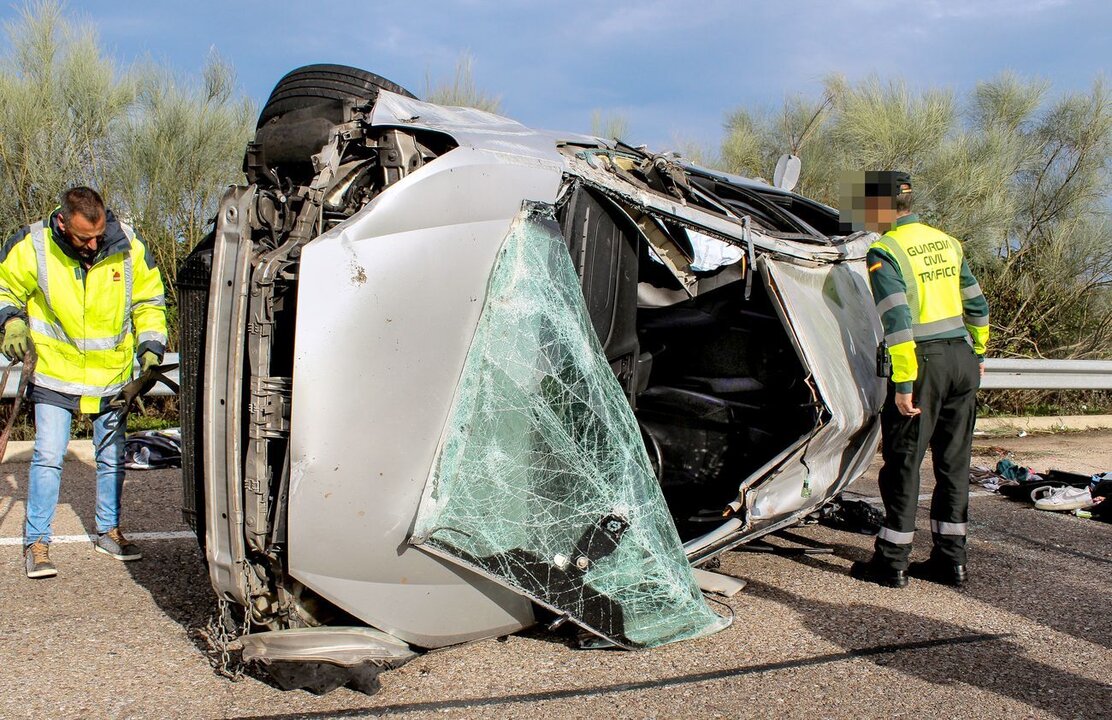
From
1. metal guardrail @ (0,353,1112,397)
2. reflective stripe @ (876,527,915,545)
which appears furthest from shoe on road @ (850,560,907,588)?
metal guardrail @ (0,353,1112,397)

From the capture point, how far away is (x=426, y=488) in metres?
2.80

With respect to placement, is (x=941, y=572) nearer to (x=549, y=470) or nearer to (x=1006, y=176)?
(x=549, y=470)

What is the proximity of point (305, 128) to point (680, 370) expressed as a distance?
6.85 ft

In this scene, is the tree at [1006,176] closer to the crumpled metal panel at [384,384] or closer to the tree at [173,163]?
the tree at [173,163]

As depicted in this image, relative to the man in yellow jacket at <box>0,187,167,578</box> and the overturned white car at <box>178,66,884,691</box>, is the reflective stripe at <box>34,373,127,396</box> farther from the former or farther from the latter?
the overturned white car at <box>178,66,884,691</box>

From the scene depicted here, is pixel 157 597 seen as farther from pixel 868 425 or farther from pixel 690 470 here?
pixel 868 425

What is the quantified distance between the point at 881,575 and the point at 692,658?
4.69ft

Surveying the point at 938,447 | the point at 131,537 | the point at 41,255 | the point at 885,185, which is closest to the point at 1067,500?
the point at 938,447

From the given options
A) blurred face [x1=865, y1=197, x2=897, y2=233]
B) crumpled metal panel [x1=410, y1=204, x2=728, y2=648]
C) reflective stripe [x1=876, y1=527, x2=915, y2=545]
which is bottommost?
reflective stripe [x1=876, y1=527, x2=915, y2=545]

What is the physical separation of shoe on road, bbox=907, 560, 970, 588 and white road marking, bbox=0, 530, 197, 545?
356 centimetres

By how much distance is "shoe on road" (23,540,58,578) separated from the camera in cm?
407

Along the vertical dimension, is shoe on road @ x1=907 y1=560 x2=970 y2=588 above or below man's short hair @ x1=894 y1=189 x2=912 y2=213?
→ below

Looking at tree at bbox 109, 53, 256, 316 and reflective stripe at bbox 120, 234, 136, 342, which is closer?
reflective stripe at bbox 120, 234, 136, 342

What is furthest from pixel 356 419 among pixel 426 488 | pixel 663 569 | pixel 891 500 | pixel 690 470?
pixel 891 500
